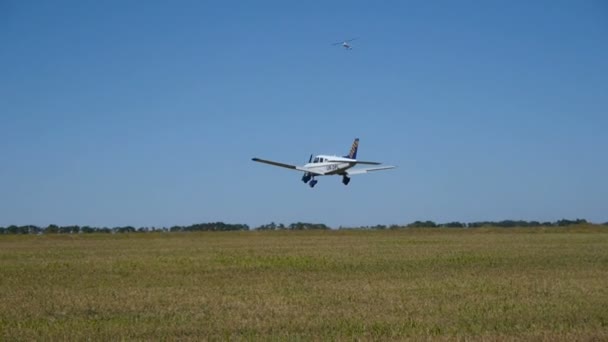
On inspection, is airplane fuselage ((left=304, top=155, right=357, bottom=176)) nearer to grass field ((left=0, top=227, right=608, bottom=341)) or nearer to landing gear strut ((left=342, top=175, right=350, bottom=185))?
landing gear strut ((left=342, top=175, right=350, bottom=185))

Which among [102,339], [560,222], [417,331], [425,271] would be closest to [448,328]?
[417,331]

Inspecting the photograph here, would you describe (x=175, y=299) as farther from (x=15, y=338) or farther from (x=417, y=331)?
(x=417, y=331)

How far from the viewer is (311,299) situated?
2198 centimetres

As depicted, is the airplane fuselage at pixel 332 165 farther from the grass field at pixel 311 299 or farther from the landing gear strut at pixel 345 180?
the grass field at pixel 311 299

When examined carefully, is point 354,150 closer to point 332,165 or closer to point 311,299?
point 332,165

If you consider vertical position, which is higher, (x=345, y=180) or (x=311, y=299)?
(x=345, y=180)

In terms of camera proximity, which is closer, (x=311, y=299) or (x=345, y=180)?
(x=311, y=299)

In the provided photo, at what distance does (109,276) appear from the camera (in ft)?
101

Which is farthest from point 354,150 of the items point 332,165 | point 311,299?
point 311,299

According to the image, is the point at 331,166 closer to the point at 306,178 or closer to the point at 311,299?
the point at 306,178

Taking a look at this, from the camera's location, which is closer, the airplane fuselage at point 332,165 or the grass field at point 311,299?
the grass field at point 311,299

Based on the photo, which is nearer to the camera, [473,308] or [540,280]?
[473,308]

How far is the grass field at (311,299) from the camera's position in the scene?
16578mm

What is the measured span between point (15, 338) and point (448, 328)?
8.87 metres
